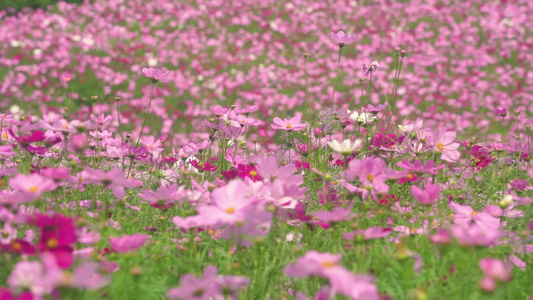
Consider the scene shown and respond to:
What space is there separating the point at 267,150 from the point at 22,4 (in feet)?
33.3

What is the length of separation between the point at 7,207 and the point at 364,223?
2.90 feet

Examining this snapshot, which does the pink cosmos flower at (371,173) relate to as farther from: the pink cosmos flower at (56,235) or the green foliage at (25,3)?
the green foliage at (25,3)

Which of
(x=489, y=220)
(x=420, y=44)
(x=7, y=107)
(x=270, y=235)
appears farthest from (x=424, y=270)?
(x=420, y=44)

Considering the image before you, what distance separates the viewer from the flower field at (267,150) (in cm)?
103

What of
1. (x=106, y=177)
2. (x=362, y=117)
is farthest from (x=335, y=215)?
(x=362, y=117)

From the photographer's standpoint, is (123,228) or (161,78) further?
(161,78)

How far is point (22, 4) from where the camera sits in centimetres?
1061

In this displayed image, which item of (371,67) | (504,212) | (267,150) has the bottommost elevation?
(267,150)

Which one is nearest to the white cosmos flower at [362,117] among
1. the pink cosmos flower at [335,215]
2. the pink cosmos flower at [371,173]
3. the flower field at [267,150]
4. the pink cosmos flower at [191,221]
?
the flower field at [267,150]

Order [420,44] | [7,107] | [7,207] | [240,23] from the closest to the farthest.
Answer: [7,207] < [7,107] < [420,44] < [240,23]

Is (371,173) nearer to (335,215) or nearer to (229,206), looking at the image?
(335,215)

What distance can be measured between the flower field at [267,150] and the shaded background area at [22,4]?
172 mm

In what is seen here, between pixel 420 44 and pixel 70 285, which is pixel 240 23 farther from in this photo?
pixel 70 285

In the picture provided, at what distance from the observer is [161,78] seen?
5.73ft
